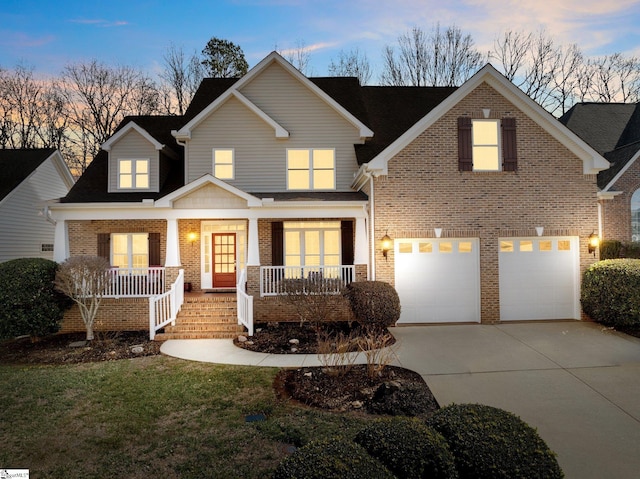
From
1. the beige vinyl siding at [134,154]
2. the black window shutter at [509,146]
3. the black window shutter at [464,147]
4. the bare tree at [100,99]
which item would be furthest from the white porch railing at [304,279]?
the bare tree at [100,99]

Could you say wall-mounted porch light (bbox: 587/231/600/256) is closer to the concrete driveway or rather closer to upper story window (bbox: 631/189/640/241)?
the concrete driveway

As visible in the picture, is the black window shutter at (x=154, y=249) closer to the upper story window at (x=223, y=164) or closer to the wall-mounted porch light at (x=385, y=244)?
the upper story window at (x=223, y=164)

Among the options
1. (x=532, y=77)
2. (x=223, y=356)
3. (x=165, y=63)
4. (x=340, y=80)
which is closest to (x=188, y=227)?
(x=223, y=356)

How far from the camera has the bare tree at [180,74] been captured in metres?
25.3

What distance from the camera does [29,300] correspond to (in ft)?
29.9

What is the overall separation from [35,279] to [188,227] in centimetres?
446

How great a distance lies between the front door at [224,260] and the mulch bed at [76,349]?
10.1 ft

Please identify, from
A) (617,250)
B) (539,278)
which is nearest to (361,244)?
(539,278)

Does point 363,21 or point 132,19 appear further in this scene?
point 132,19

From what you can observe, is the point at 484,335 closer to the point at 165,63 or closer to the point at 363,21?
the point at 363,21

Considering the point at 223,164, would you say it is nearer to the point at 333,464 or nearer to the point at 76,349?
the point at 76,349

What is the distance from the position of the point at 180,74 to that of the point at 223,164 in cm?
1685

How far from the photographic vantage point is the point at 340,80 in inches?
618

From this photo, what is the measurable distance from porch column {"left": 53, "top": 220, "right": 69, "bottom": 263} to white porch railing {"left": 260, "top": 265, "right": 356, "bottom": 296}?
5.93 m
